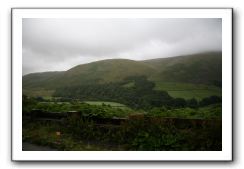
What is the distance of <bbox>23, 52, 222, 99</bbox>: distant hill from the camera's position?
4297 millimetres

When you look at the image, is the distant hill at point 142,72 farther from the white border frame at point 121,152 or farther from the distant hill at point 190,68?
the white border frame at point 121,152

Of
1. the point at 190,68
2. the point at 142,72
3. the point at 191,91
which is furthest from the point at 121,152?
the point at 190,68

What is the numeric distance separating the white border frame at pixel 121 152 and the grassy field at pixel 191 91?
148 millimetres

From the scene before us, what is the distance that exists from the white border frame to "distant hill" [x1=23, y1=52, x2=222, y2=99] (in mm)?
141

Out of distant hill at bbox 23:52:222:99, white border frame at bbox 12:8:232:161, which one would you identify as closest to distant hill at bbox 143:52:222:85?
distant hill at bbox 23:52:222:99

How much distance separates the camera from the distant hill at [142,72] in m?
4.30

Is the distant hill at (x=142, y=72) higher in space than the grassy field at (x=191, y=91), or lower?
higher

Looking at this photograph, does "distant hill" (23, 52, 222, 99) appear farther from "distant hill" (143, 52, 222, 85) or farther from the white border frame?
the white border frame

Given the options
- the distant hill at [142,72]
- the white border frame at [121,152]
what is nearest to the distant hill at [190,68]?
the distant hill at [142,72]

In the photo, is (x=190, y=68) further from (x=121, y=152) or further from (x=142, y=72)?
(x=121, y=152)

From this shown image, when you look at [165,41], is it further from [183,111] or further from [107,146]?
[107,146]

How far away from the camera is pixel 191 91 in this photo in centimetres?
432

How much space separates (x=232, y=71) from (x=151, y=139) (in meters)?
1.41

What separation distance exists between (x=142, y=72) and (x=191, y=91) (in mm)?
713
